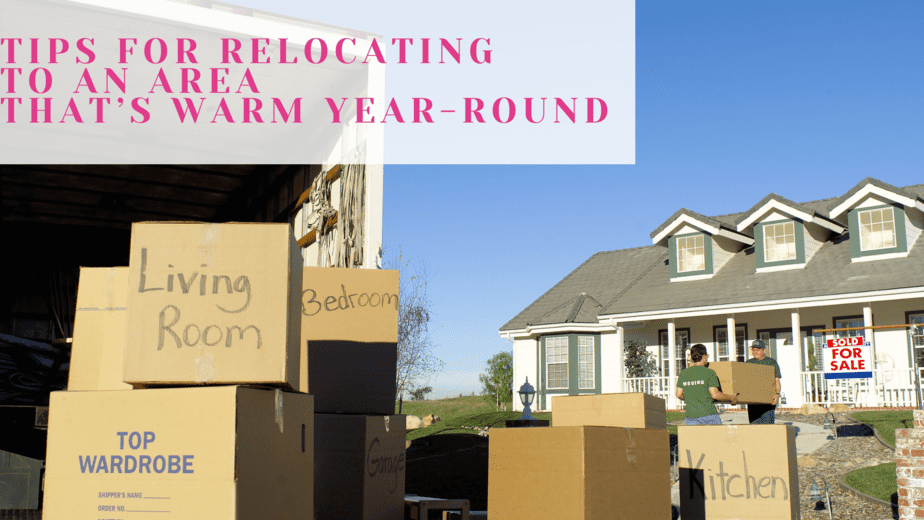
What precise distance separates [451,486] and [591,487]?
19.7ft

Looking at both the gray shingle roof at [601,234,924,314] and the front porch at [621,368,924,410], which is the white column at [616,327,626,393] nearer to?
the gray shingle roof at [601,234,924,314]

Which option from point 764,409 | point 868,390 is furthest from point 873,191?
point 764,409

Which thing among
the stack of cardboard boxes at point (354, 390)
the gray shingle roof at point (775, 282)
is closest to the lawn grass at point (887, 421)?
the gray shingle roof at point (775, 282)

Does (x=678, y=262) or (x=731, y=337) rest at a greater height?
(x=678, y=262)

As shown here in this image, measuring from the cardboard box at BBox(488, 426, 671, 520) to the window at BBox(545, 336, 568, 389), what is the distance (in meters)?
15.5

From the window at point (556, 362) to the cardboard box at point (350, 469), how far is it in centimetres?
1534

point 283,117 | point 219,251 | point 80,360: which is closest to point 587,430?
point 219,251

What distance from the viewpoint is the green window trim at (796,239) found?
17.4 m

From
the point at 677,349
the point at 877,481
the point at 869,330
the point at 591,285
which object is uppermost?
the point at 591,285

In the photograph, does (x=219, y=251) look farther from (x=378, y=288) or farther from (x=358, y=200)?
(x=358, y=200)

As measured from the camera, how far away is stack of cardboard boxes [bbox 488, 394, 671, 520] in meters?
3.84

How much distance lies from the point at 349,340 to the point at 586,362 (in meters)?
15.4

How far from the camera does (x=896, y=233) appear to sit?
Result: 15.9 meters

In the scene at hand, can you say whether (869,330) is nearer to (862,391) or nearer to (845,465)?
(862,391)
